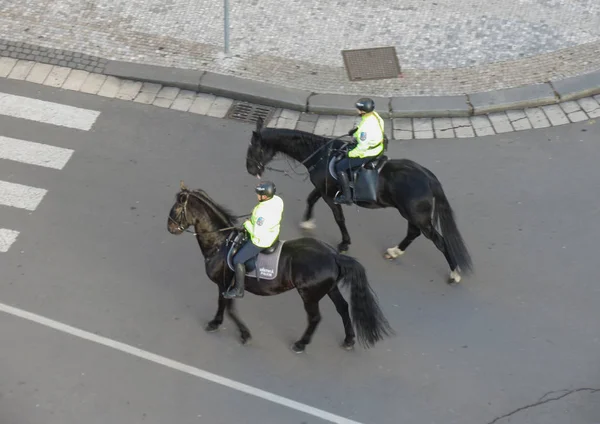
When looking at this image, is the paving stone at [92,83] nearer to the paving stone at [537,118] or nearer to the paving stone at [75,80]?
the paving stone at [75,80]

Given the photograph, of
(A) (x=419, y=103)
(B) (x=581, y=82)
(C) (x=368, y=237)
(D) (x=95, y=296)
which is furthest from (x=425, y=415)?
(B) (x=581, y=82)

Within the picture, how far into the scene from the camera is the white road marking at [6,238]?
10.8 m

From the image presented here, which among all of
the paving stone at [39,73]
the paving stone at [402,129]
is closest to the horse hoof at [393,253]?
the paving stone at [402,129]

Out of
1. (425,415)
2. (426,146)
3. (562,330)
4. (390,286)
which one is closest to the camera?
(425,415)

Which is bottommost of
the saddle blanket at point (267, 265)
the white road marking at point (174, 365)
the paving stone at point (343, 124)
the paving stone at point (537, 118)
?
the white road marking at point (174, 365)

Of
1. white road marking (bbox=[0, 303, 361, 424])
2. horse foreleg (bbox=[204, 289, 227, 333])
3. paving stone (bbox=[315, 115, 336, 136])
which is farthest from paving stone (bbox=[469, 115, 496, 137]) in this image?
white road marking (bbox=[0, 303, 361, 424])

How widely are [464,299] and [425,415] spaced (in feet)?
6.32

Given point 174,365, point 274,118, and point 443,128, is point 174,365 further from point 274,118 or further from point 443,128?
point 443,128

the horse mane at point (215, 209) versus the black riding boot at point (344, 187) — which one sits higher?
the horse mane at point (215, 209)

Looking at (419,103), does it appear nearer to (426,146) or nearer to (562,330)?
(426,146)

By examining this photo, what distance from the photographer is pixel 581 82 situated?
1284cm

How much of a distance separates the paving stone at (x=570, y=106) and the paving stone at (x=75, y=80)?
844cm

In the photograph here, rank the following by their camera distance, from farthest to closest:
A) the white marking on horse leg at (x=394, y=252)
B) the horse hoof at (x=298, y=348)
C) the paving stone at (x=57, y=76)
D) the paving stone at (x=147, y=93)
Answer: the paving stone at (x=57, y=76) < the paving stone at (x=147, y=93) < the white marking on horse leg at (x=394, y=252) < the horse hoof at (x=298, y=348)

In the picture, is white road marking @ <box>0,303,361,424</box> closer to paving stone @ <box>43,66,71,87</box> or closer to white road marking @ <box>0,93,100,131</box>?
white road marking @ <box>0,93,100,131</box>
